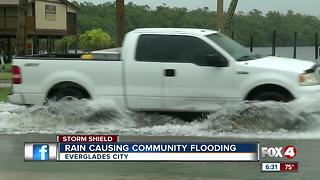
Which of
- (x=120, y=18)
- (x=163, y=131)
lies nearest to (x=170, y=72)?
(x=163, y=131)

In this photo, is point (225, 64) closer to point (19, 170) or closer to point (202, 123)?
point (202, 123)

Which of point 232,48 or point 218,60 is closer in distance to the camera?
point 218,60

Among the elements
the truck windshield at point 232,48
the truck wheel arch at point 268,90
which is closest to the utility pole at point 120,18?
the truck windshield at point 232,48

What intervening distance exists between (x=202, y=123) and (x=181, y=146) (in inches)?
137

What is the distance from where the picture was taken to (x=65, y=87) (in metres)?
10.5

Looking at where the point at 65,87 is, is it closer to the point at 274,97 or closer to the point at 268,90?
the point at 268,90

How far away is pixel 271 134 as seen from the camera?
30.7ft

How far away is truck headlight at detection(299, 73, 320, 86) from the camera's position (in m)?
9.50

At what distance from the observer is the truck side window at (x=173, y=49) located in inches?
395

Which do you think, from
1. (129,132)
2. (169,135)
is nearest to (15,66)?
(129,132)

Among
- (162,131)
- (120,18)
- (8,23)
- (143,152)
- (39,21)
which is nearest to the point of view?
(143,152)

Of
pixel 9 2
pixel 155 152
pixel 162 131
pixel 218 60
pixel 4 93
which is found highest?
pixel 9 2

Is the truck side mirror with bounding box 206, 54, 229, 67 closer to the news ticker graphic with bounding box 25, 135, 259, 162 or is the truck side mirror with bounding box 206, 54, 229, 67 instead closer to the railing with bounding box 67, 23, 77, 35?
the news ticker graphic with bounding box 25, 135, 259, 162

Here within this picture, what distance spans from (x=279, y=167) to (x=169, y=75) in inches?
150
